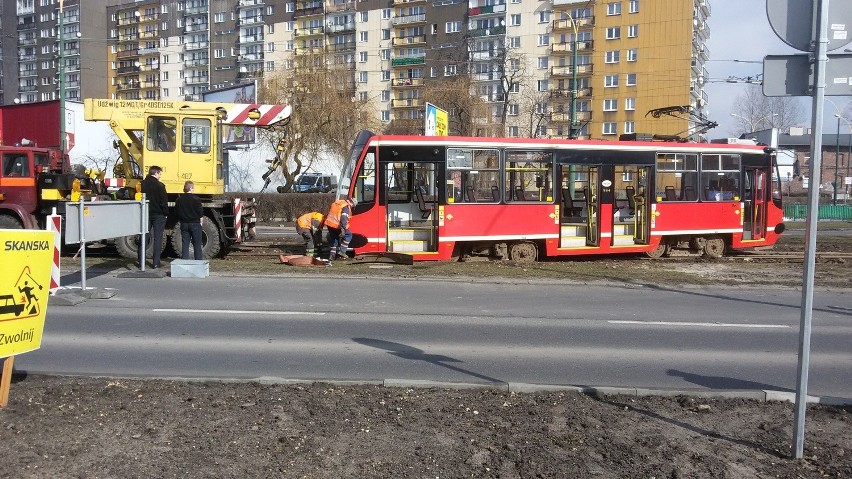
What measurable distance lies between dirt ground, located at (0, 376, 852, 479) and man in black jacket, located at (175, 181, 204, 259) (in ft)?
28.6

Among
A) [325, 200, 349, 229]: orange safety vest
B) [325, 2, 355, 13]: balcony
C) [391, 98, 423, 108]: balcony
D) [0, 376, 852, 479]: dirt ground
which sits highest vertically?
[325, 2, 355, 13]: balcony

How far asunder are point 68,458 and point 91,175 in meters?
14.7

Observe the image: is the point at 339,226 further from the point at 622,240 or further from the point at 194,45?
the point at 194,45

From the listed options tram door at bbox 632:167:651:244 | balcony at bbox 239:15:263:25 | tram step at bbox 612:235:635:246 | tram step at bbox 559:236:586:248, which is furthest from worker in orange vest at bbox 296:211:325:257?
balcony at bbox 239:15:263:25

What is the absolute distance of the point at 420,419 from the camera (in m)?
5.18

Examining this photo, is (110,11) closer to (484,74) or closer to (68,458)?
(484,74)

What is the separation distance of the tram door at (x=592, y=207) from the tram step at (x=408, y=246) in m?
4.27

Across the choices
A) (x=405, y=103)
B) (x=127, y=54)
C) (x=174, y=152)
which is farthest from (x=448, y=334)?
(x=127, y=54)

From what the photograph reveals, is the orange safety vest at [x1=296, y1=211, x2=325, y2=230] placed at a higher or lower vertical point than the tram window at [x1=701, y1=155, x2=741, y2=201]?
lower

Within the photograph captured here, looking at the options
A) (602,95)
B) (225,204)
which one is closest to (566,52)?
(602,95)

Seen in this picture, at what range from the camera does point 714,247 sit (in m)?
18.8

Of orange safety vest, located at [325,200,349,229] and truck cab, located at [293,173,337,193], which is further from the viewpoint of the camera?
truck cab, located at [293,173,337,193]

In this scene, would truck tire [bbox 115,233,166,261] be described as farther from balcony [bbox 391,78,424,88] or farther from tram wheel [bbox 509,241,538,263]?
balcony [bbox 391,78,424,88]

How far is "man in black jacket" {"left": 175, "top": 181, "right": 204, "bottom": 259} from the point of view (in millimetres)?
14523
